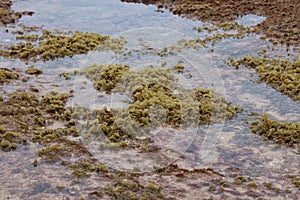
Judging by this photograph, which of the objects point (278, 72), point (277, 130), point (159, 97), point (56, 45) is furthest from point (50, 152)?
point (278, 72)

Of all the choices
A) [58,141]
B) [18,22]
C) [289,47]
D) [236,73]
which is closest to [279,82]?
[236,73]

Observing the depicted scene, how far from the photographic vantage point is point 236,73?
15086 millimetres

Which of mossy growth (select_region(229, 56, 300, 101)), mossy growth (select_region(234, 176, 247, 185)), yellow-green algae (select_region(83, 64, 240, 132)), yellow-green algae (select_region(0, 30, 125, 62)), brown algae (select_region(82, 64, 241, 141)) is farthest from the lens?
yellow-green algae (select_region(0, 30, 125, 62))

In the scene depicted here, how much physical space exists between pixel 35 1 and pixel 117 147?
15850 millimetres

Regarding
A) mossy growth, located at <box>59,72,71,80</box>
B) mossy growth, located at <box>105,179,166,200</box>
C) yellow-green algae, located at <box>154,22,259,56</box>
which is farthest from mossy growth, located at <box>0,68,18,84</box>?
mossy growth, located at <box>105,179,166,200</box>

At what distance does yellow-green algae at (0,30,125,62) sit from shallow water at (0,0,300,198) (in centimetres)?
49

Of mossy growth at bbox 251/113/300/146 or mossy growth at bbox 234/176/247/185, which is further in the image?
mossy growth at bbox 251/113/300/146

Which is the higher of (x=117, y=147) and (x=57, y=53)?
(x=57, y=53)

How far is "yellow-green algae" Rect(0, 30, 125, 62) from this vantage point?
1634 centimetres

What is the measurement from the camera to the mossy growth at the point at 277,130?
11.2 metres

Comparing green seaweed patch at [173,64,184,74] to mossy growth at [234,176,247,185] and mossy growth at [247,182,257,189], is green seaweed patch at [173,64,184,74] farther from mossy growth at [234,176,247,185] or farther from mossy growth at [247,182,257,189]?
mossy growth at [247,182,257,189]

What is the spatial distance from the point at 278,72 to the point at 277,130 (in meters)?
3.73

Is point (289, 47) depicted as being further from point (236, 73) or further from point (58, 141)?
point (58, 141)

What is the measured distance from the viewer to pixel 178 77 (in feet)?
48.4
